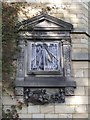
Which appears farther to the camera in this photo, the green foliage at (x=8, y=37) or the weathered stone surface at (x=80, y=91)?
the green foliage at (x=8, y=37)

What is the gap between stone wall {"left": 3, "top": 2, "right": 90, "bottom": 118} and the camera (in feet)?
26.2

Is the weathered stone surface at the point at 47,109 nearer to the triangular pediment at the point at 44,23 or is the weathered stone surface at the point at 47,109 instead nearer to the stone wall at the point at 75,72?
the stone wall at the point at 75,72

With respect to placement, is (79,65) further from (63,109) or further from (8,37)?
(8,37)

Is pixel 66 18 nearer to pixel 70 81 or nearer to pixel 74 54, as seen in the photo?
pixel 74 54

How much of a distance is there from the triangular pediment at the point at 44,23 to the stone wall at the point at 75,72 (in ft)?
0.79

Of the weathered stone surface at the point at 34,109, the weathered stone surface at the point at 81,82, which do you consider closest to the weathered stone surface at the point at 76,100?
the weathered stone surface at the point at 81,82

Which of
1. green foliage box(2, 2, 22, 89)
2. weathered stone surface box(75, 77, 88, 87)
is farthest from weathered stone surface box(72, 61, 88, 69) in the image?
green foliage box(2, 2, 22, 89)

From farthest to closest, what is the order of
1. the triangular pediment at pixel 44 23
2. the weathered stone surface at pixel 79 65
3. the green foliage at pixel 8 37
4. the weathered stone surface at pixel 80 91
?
the triangular pediment at pixel 44 23, the weathered stone surface at pixel 79 65, the green foliage at pixel 8 37, the weathered stone surface at pixel 80 91

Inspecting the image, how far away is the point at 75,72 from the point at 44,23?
128 cm

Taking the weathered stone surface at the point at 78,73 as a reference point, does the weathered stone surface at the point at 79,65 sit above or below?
above

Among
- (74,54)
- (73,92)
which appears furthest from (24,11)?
(73,92)

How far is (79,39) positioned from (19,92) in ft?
5.80

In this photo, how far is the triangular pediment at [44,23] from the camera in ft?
28.0

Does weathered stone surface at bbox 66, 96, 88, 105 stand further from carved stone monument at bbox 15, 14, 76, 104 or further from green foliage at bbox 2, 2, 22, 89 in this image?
green foliage at bbox 2, 2, 22, 89
